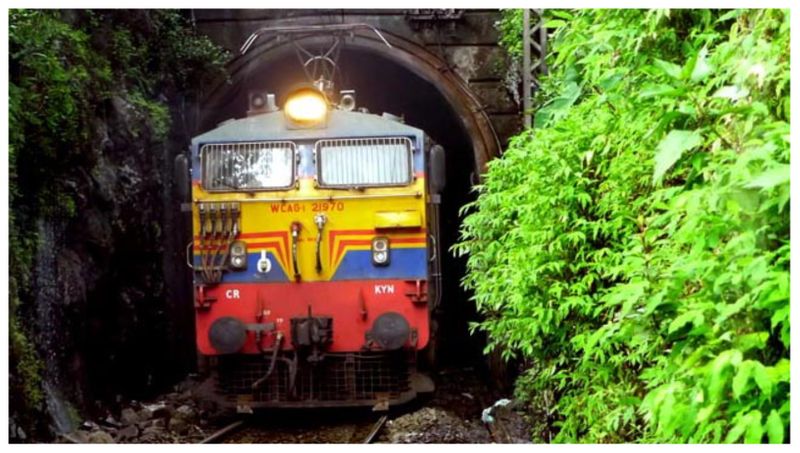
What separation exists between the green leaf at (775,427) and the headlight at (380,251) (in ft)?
14.2

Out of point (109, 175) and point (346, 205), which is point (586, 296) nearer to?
point (346, 205)

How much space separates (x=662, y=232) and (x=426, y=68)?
24.0ft

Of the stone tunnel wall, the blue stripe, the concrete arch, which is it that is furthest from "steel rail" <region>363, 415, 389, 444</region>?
the stone tunnel wall

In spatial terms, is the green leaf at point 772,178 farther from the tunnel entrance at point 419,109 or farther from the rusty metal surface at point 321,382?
the tunnel entrance at point 419,109

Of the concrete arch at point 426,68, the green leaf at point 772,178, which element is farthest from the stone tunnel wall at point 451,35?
the green leaf at point 772,178

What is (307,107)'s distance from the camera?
6980mm

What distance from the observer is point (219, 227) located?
6824mm

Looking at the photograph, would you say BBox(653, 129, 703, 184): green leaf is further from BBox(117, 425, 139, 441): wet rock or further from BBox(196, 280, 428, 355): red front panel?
BBox(117, 425, 139, 441): wet rock

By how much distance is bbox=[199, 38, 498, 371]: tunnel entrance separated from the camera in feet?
33.8

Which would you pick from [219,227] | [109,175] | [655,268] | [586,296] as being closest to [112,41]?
[109,175]

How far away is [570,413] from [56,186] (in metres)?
4.21

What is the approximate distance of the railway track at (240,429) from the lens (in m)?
6.50

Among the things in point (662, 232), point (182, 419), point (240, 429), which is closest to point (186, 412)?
point (182, 419)

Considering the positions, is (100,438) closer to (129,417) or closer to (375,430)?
(129,417)
